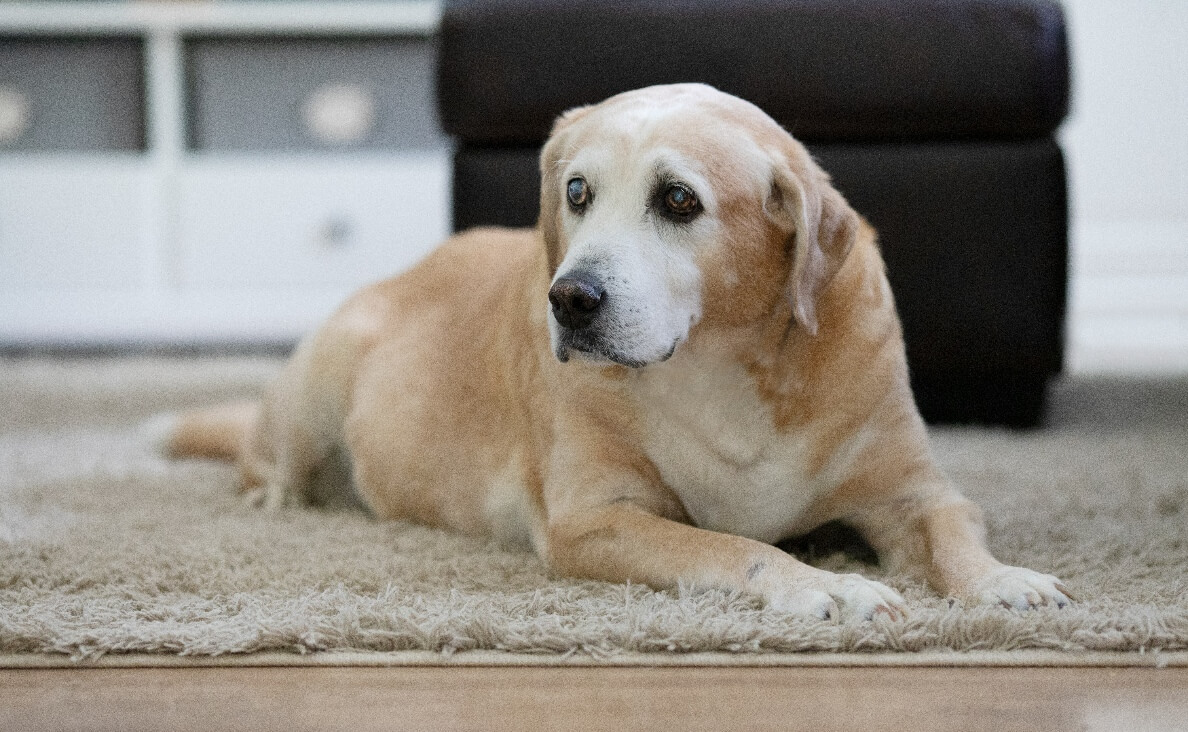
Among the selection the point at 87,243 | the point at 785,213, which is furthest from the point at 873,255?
the point at 87,243

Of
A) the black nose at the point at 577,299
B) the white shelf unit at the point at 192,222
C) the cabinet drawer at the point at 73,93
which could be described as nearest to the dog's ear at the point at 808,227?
the black nose at the point at 577,299

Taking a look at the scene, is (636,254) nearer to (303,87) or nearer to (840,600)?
(840,600)

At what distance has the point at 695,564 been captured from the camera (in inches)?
49.5

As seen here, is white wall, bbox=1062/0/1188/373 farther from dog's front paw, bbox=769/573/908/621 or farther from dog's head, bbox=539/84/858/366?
dog's front paw, bbox=769/573/908/621

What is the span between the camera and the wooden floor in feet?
3.13

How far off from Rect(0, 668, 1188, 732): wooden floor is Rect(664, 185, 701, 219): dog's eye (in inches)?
19.8

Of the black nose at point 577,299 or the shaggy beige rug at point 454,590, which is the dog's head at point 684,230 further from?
the shaggy beige rug at point 454,590

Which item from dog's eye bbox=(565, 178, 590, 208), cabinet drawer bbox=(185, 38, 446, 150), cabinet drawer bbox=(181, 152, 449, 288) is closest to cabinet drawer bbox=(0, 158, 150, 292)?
cabinet drawer bbox=(181, 152, 449, 288)

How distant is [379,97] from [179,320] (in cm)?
105

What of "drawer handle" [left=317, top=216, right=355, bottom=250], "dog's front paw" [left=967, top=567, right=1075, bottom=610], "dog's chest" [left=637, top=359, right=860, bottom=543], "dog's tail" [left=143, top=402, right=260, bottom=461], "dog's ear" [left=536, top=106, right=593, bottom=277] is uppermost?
"dog's ear" [left=536, top=106, right=593, bottom=277]

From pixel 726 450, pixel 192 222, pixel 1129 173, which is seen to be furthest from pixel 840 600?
pixel 1129 173

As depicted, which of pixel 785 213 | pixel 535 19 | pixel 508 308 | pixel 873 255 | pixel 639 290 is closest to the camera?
pixel 639 290

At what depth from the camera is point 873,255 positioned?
1498mm

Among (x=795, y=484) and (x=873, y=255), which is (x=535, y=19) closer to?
(x=873, y=255)
